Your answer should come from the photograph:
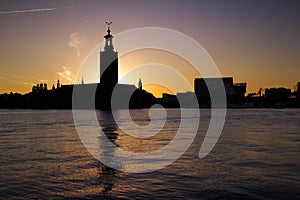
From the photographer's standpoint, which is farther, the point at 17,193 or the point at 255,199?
the point at 17,193

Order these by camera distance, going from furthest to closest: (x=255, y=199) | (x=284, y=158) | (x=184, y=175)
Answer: (x=284, y=158) < (x=184, y=175) < (x=255, y=199)

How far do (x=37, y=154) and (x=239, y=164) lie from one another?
1524 centimetres

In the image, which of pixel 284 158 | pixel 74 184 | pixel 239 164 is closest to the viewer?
pixel 74 184

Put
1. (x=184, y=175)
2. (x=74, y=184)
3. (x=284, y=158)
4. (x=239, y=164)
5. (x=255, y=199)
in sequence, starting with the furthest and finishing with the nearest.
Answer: (x=284, y=158) < (x=239, y=164) < (x=184, y=175) < (x=74, y=184) < (x=255, y=199)

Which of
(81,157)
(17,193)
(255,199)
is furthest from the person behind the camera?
(81,157)

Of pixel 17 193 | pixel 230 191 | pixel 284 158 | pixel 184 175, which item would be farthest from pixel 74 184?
pixel 284 158

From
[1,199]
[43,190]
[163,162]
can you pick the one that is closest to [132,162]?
[163,162]

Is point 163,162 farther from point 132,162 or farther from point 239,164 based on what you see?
point 239,164

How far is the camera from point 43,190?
1427 centimetres

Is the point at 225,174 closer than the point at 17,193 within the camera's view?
No

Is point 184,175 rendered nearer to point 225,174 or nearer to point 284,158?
point 225,174

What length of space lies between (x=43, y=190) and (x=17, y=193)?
1.07 m

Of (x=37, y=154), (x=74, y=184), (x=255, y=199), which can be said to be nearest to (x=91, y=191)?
(x=74, y=184)

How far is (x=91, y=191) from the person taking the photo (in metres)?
14.1
